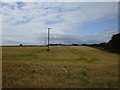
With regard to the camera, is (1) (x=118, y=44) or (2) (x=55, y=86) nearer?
(2) (x=55, y=86)

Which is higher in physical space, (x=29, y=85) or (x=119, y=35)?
(x=119, y=35)

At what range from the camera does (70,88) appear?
24.4ft

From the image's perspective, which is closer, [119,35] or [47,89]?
[47,89]

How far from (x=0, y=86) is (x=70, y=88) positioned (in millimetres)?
3592

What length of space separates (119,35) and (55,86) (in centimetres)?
5396

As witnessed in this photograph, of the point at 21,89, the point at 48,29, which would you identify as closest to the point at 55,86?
the point at 21,89

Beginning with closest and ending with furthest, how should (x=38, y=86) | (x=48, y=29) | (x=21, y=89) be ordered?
1. (x=21, y=89)
2. (x=38, y=86)
3. (x=48, y=29)

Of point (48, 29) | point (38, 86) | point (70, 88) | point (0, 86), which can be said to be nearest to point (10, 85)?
point (0, 86)

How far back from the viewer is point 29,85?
7.81 metres

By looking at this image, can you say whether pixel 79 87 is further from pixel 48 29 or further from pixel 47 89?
pixel 48 29

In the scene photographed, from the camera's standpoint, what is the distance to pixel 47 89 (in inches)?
283

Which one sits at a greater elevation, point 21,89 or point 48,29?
point 48,29

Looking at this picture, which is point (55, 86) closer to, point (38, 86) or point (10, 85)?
point (38, 86)

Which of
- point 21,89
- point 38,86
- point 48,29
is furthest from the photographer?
point 48,29
